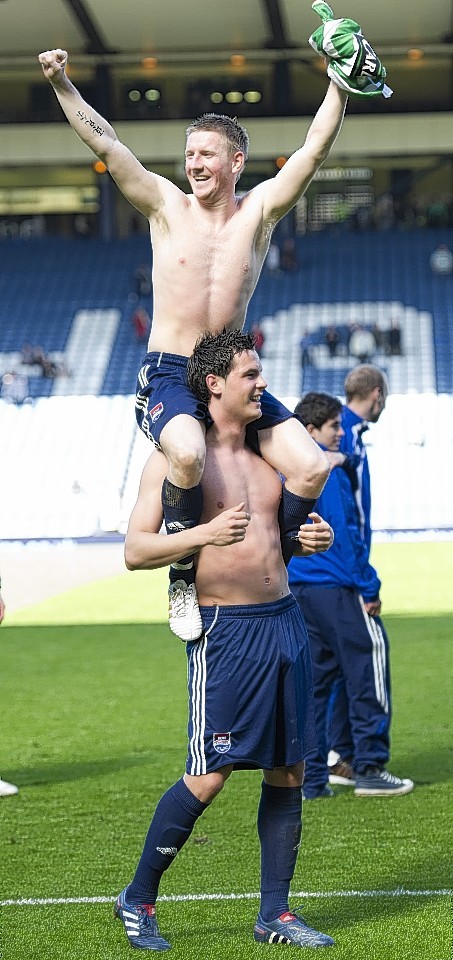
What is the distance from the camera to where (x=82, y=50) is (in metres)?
39.5

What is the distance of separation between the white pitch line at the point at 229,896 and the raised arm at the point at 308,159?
8.95ft

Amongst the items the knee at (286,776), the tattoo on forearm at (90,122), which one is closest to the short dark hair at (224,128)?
the tattoo on forearm at (90,122)

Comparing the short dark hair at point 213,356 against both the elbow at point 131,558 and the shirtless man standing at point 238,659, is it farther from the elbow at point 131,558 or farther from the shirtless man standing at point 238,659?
the elbow at point 131,558

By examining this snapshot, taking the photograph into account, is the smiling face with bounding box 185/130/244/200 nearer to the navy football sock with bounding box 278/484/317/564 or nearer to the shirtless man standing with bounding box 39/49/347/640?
the shirtless man standing with bounding box 39/49/347/640

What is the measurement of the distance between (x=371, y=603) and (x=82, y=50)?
1367 inches

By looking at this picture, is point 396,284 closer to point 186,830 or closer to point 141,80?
point 141,80

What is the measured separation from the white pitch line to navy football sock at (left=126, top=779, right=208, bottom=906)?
658 millimetres

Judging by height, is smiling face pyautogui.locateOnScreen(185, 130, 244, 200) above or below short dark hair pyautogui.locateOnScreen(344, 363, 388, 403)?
above

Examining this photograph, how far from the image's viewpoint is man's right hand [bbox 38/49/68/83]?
17.1 feet

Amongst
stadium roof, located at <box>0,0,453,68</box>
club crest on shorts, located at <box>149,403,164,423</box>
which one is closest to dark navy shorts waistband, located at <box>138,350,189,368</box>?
club crest on shorts, located at <box>149,403,164,423</box>

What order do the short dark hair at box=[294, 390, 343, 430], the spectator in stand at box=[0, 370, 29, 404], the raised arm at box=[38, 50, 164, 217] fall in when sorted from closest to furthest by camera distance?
the raised arm at box=[38, 50, 164, 217], the short dark hair at box=[294, 390, 343, 430], the spectator in stand at box=[0, 370, 29, 404]

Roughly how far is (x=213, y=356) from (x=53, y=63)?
1310 millimetres

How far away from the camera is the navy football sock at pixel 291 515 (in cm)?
508

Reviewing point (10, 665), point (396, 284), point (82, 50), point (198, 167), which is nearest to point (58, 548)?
point (10, 665)
